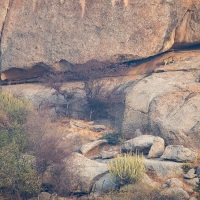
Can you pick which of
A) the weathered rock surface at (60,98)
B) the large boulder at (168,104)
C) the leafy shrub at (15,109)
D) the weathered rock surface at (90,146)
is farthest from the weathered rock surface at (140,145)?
the weathered rock surface at (60,98)

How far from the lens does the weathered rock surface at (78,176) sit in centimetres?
1978

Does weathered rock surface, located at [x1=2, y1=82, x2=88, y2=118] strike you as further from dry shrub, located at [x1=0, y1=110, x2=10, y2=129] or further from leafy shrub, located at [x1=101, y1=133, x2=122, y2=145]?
dry shrub, located at [x1=0, y1=110, x2=10, y2=129]

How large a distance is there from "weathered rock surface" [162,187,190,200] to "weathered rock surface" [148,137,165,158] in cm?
307

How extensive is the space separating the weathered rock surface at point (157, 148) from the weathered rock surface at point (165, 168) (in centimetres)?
90

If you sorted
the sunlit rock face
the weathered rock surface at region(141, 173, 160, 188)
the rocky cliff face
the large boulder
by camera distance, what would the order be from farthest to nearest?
the sunlit rock face → the rocky cliff face → the large boulder → the weathered rock surface at region(141, 173, 160, 188)

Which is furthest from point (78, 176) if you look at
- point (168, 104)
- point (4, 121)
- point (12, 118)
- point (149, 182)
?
point (168, 104)

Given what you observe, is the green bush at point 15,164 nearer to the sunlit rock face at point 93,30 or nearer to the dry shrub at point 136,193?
the dry shrub at point 136,193

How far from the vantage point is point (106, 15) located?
28281 mm

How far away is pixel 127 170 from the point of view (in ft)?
63.6

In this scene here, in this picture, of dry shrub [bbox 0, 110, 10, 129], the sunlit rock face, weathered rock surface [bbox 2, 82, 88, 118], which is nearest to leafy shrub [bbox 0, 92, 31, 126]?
dry shrub [bbox 0, 110, 10, 129]

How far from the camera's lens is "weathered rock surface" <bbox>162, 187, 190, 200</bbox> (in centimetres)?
1790

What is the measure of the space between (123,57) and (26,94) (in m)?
5.66

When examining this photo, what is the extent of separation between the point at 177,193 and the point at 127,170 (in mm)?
2183

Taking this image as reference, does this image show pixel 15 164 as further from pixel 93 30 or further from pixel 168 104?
pixel 93 30
